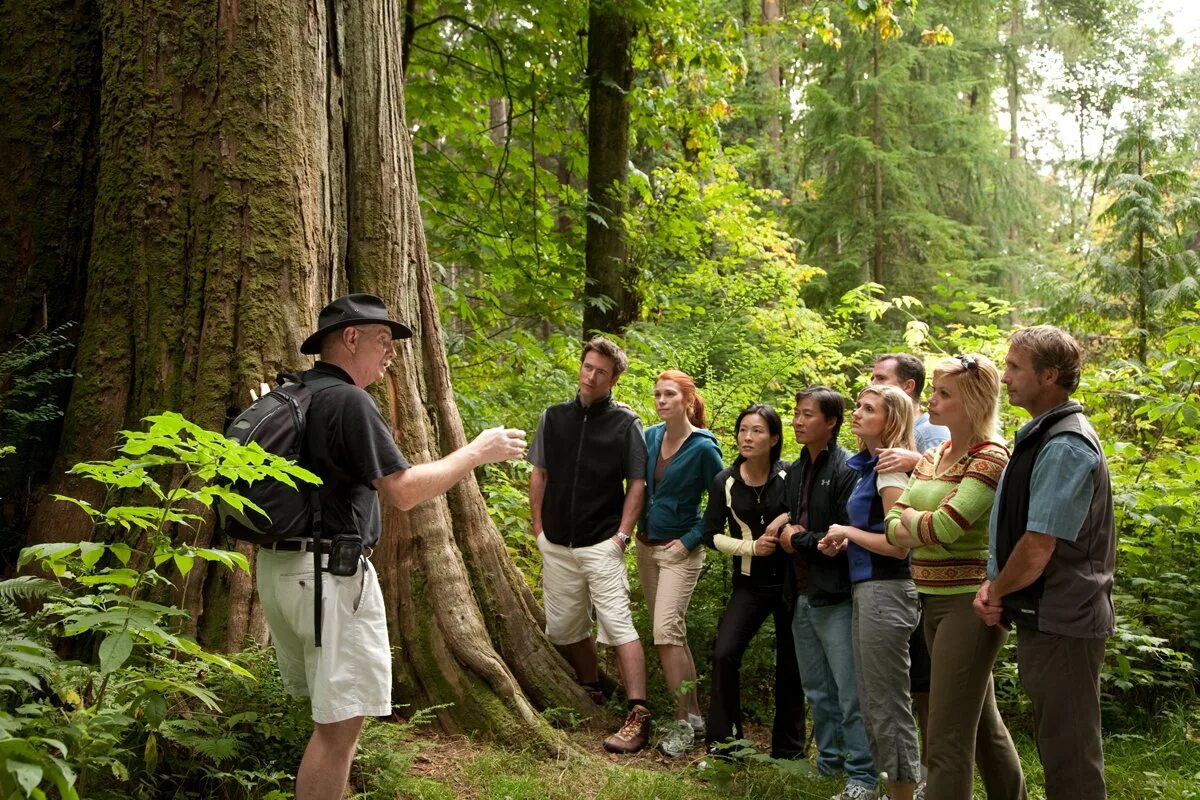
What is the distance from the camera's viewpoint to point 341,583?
3.22 metres

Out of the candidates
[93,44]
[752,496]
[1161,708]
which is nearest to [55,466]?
[93,44]

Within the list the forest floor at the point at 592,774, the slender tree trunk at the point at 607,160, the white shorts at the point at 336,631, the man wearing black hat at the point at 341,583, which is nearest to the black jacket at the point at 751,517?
the forest floor at the point at 592,774

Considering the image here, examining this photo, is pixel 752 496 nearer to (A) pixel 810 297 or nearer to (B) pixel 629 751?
(B) pixel 629 751

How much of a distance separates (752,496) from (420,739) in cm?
225

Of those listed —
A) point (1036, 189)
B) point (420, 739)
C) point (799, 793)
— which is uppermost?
point (1036, 189)

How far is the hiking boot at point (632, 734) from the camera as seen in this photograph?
5.14 meters

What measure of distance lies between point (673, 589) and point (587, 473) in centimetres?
89

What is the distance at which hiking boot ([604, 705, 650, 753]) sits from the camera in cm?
514

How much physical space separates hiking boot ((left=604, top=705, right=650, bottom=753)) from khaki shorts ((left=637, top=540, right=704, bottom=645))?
0.48 meters

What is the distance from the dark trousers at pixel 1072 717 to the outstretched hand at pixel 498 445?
210 centimetres

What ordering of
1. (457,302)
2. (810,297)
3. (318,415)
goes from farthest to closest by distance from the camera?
(810,297) → (457,302) → (318,415)

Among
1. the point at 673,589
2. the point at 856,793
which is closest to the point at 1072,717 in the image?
the point at 856,793

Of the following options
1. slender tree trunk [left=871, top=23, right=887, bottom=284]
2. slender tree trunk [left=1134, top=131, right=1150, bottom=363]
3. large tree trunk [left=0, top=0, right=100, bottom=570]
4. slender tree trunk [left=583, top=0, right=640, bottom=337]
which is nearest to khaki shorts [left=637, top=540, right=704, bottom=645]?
large tree trunk [left=0, top=0, right=100, bottom=570]

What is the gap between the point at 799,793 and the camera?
469 cm
